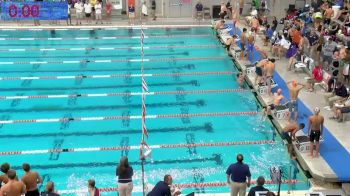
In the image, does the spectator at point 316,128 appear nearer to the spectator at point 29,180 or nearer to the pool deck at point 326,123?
the pool deck at point 326,123

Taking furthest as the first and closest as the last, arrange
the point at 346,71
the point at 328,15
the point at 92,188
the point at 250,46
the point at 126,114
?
1. the point at 328,15
2. the point at 250,46
3. the point at 346,71
4. the point at 126,114
5. the point at 92,188

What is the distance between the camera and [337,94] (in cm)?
1308

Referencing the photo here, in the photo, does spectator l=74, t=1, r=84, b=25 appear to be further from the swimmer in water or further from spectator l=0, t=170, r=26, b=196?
spectator l=0, t=170, r=26, b=196

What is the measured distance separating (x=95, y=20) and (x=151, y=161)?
1375cm

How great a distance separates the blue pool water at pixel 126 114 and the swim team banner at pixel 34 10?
2.26 m

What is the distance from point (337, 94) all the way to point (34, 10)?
578 inches

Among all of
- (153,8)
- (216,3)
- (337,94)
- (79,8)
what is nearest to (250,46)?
(337,94)

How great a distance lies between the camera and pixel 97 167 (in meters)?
10.9

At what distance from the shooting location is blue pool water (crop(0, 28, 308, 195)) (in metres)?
10.9

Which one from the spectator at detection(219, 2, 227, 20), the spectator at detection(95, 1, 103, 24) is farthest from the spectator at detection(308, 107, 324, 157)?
the spectator at detection(95, 1, 103, 24)

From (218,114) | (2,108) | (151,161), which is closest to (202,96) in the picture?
(218,114)

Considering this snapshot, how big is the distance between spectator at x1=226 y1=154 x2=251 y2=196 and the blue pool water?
142 cm

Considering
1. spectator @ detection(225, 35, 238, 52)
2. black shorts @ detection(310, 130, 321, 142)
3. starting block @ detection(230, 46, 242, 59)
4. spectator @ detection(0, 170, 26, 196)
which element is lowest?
black shorts @ detection(310, 130, 321, 142)

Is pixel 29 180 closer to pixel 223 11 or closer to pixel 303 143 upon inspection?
pixel 303 143
